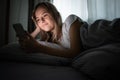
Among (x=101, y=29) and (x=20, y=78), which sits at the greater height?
(x=101, y=29)

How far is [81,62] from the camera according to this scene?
92cm

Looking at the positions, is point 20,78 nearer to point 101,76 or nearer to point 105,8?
point 101,76

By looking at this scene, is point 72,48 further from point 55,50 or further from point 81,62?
point 81,62

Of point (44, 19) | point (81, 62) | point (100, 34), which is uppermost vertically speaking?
point (44, 19)

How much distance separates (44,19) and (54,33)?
5.2 inches

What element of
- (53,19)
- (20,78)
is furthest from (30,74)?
(53,19)

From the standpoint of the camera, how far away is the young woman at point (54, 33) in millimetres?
1158

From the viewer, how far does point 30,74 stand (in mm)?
826

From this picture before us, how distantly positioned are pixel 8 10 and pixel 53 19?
72 centimetres

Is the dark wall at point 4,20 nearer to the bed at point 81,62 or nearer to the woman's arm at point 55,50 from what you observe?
the bed at point 81,62

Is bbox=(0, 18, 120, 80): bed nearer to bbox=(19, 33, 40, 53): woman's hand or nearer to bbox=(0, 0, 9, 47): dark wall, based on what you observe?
bbox=(19, 33, 40, 53): woman's hand

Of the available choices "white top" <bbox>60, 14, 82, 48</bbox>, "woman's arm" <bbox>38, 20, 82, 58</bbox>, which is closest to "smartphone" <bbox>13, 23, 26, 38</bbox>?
"woman's arm" <bbox>38, 20, 82, 58</bbox>

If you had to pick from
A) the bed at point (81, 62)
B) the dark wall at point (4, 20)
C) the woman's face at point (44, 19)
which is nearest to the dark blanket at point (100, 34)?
the bed at point (81, 62)

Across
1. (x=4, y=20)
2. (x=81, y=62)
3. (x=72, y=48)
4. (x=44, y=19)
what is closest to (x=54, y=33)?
(x=44, y=19)
